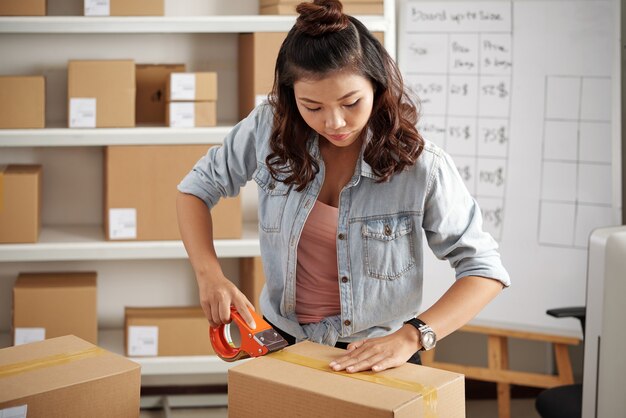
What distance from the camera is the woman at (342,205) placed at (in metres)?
1.43

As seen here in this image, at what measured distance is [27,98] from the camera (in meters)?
2.93

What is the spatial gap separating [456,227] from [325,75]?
351 mm

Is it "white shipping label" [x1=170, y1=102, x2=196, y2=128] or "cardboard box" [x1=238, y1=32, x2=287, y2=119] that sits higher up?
"cardboard box" [x1=238, y1=32, x2=287, y2=119]

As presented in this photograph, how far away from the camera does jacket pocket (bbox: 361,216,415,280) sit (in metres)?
1.55

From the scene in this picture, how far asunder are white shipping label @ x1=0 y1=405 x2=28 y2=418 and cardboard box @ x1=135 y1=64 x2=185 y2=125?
216 cm

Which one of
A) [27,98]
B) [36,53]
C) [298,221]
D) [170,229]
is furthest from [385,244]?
[36,53]

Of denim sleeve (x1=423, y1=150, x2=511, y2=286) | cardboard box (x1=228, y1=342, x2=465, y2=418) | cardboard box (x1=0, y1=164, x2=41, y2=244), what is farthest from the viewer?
cardboard box (x1=0, y1=164, x2=41, y2=244)

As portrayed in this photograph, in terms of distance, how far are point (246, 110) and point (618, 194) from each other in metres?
1.36

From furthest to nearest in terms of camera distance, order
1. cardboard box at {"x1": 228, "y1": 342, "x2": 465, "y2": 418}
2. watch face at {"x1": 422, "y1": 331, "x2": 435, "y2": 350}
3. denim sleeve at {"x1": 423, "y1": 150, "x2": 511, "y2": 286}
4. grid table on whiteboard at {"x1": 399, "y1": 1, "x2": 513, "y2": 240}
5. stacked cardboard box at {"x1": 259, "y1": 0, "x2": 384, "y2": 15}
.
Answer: grid table on whiteboard at {"x1": 399, "y1": 1, "x2": 513, "y2": 240}, stacked cardboard box at {"x1": 259, "y1": 0, "x2": 384, "y2": 15}, denim sleeve at {"x1": 423, "y1": 150, "x2": 511, "y2": 286}, watch face at {"x1": 422, "y1": 331, "x2": 435, "y2": 350}, cardboard box at {"x1": 228, "y1": 342, "x2": 465, "y2": 418}

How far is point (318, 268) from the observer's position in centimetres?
162

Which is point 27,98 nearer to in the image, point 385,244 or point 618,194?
point 385,244

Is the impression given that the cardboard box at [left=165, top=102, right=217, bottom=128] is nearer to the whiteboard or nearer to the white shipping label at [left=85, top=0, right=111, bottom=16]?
the white shipping label at [left=85, top=0, right=111, bottom=16]

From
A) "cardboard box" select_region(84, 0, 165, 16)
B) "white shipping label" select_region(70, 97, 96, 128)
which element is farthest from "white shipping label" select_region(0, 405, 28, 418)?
"cardboard box" select_region(84, 0, 165, 16)

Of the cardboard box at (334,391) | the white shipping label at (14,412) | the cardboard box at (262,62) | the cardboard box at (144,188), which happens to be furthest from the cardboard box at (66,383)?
the cardboard box at (262,62)
